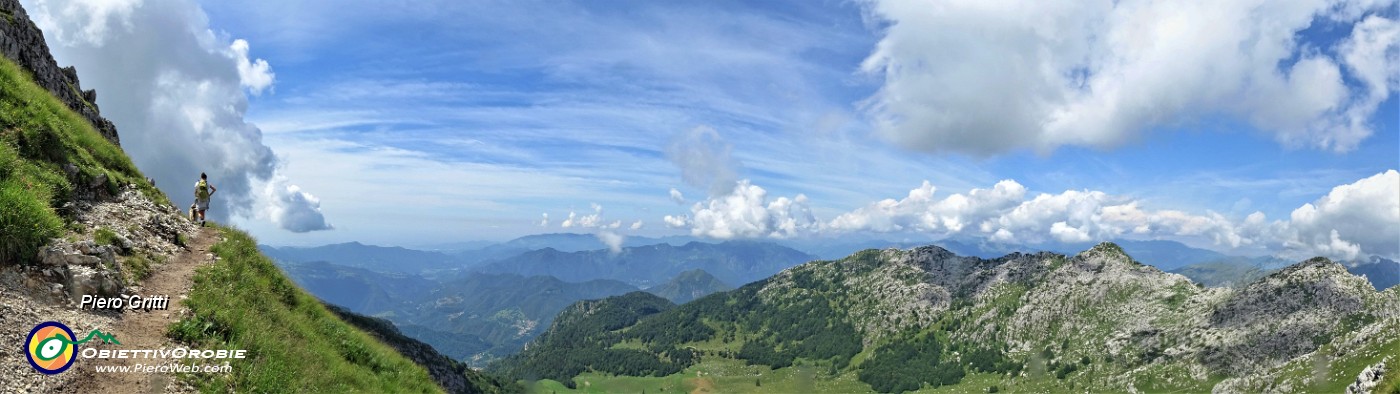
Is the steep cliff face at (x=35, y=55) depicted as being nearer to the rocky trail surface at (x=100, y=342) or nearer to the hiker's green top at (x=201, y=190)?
the hiker's green top at (x=201, y=190)

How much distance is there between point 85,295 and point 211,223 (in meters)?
14.0

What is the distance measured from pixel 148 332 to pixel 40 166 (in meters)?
9.94

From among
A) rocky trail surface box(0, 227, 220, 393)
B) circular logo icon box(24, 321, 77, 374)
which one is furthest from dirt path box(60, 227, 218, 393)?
circular logo icon box(24, 321, 77, 374)

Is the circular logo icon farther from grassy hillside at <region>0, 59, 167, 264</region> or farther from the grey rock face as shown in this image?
the grey rock face

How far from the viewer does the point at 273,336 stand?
60.7 feet

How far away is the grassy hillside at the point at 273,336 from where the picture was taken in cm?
1644

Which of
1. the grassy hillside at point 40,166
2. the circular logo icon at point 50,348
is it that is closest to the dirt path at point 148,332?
the circular logo icon at point 50,348

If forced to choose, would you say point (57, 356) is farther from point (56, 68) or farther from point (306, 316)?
point (56, 68)

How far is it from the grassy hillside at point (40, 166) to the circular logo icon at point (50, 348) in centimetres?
282

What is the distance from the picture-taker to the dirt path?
13742mm

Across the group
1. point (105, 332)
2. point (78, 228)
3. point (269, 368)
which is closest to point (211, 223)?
point (78, 228)

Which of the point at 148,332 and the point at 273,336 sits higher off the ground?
the point at 148,332

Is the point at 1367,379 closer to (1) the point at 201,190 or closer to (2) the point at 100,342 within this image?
(2) the point at 100,342

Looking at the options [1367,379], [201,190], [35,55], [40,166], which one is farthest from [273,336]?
[35,55]
